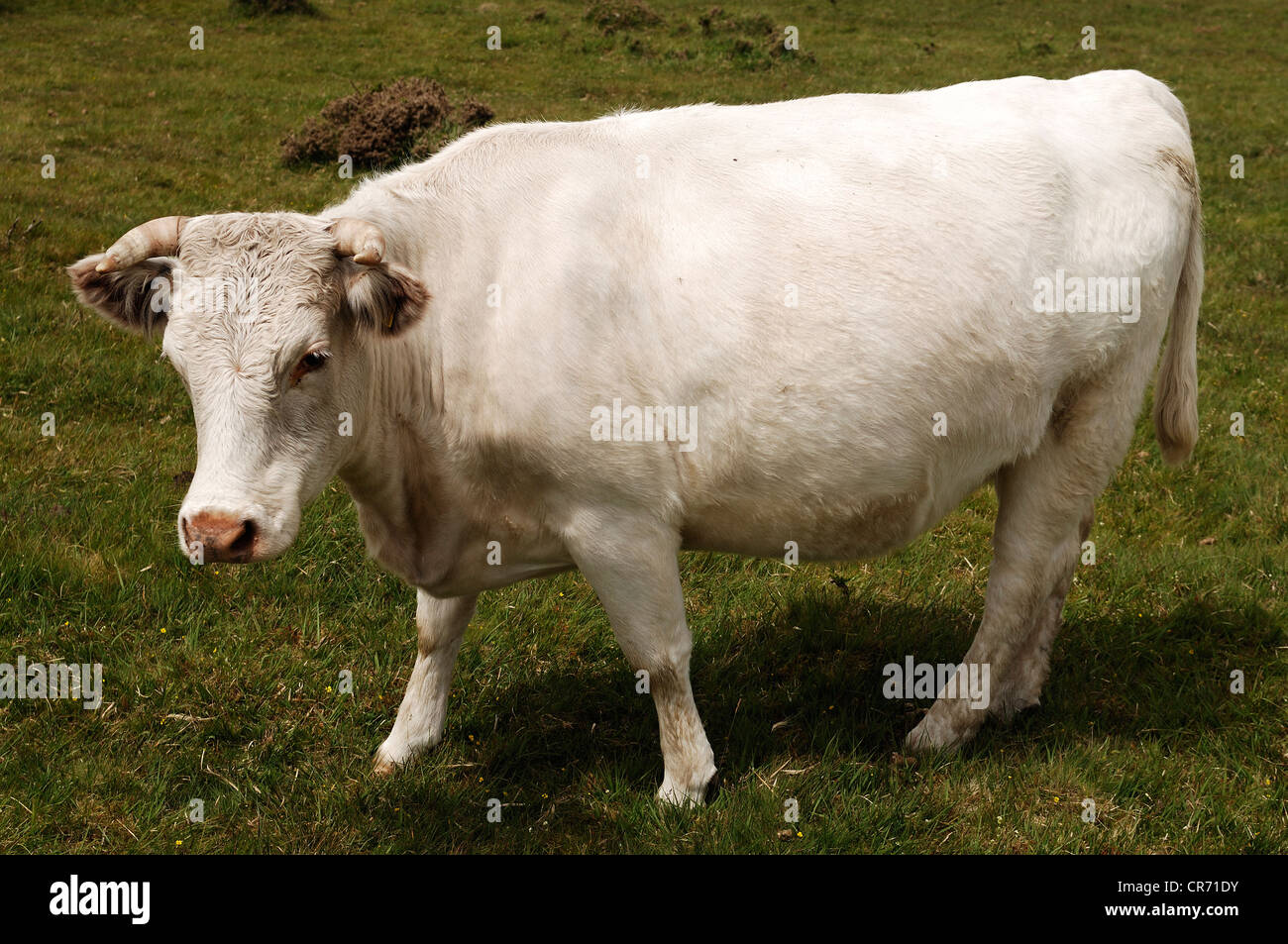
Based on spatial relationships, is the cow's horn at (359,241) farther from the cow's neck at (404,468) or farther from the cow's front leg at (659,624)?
the cow's front leg at (659,624)

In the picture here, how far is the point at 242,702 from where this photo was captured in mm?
5219

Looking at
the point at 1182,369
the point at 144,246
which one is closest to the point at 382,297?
the point at 144,246

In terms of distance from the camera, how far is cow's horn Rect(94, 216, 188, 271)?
3889mm

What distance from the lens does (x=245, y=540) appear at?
3.69 meters

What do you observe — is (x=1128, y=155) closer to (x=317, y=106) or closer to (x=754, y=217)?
(x=754, y=217)

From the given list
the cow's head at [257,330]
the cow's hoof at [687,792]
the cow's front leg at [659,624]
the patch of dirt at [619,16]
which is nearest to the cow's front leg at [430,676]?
the cow's front leg at [659,624]

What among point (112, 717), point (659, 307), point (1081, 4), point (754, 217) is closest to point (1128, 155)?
point (754, 217)

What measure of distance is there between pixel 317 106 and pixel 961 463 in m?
14.3

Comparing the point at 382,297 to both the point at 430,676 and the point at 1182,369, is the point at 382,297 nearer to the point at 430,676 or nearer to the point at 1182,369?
the point at 430,676

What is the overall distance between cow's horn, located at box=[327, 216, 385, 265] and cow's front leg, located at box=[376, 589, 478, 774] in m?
1.71

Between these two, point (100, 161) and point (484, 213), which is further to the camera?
point (100, 161)

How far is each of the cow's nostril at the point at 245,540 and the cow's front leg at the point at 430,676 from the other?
58.1 inches

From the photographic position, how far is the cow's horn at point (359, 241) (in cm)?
388

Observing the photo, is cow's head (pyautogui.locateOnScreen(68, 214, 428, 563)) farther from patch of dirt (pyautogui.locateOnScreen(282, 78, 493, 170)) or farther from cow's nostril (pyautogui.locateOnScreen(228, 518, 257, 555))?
patch of dirt (pyautogui.locateOnScreen(282, 78, 493, 170))
